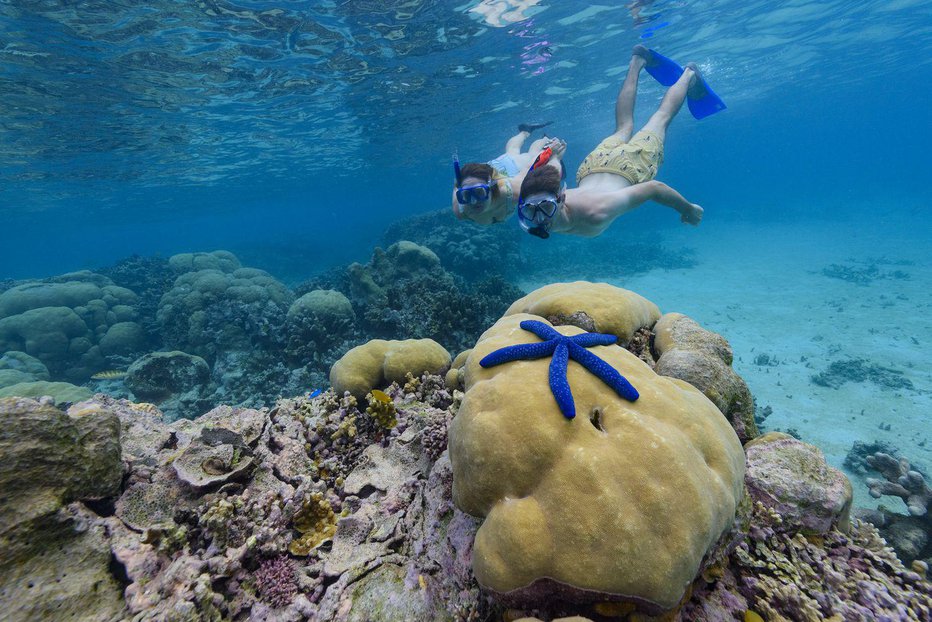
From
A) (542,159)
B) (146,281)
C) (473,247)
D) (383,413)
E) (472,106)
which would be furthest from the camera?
(472,106)

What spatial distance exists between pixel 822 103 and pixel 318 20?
2641 inches

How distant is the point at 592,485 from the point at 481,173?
4.28m

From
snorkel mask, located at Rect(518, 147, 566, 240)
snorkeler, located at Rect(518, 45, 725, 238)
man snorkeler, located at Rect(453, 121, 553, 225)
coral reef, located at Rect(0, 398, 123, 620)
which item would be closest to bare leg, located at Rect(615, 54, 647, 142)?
snorkeler, located at Rect(518, 45, 725, 238)

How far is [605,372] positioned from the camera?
2609 millimetres

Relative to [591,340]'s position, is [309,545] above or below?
below

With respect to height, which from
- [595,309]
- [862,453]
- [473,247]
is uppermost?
[595,309]

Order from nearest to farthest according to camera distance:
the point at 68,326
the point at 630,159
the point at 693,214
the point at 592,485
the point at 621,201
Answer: the point at 592,485, the point at 621,201, the point at 693,214, the point at 630,159, the point at 68,326

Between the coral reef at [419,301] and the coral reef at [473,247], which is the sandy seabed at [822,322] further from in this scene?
the coral reef at [419,301]

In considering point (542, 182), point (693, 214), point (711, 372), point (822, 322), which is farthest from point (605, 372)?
point (822, 322)

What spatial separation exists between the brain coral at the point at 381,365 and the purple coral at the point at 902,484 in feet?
20.1

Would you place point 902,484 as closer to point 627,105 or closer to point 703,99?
point 627,105

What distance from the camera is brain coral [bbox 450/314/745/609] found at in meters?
1.97

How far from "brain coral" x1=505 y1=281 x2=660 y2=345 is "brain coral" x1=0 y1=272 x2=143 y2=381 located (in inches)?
612

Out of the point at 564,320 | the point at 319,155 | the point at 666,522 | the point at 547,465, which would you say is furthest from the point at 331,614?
the point at 319,155
